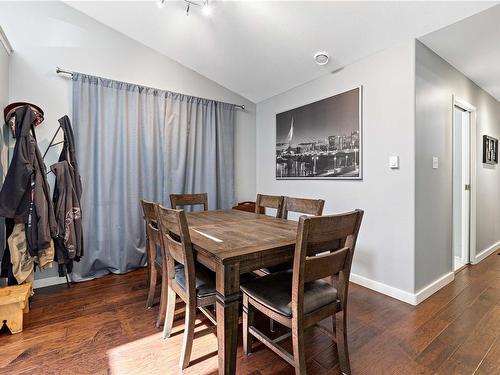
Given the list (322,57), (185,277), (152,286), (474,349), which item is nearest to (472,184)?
(474,349)

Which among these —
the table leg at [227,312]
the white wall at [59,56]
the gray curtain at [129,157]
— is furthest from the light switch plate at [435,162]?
the white wall at [59,56]

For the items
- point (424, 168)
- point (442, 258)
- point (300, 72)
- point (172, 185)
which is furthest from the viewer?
point (172, 185)

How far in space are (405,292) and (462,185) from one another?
5.94 ft

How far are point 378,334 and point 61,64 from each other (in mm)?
3671

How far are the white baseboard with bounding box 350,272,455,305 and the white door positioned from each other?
733 mm

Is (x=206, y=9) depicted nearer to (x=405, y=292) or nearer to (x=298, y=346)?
(x=298, y=346)

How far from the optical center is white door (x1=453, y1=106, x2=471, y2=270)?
3.07 metres

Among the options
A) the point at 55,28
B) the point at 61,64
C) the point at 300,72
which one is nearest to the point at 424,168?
the point at 300,72

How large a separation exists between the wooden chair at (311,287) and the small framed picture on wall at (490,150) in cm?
332

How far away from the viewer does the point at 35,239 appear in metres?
2.05

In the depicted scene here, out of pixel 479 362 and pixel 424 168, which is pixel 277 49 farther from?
pixel 479 362

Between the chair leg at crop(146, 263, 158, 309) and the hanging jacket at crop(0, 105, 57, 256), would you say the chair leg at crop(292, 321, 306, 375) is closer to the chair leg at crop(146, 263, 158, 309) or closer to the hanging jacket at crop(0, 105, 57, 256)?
the chair leg at crop(146, 263, 158, 309)

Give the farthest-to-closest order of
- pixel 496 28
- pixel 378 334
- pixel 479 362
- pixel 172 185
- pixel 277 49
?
pixel 172 185, pixel 277 49, pixel 496 28, pixel 378 334, pixel 479 362

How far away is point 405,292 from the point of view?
2.20m
